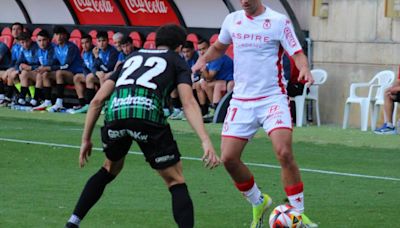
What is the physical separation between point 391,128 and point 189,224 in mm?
11659

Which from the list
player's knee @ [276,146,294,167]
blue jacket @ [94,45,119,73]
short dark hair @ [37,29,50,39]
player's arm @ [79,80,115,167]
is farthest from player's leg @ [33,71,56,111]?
player's arm @ [79,80,115,167]

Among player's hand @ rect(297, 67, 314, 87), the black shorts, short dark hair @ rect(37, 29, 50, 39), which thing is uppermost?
the black shorts

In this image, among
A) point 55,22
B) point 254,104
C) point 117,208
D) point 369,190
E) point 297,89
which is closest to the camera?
point 254,104

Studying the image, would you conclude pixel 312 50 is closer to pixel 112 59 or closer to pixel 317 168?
pixel 112 59

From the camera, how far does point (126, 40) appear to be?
23.3m

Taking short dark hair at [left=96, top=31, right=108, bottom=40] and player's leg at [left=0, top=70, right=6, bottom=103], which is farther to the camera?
player's leg at [left=0, top=70, right=6, bottom=103]

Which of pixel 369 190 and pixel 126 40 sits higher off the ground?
pixel 369 190

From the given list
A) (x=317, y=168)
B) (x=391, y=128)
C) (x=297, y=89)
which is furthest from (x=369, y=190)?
(x=297, y=89)

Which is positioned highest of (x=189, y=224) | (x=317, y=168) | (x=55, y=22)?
(x=189, y=224)

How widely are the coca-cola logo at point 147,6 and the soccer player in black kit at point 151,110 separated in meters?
16.5

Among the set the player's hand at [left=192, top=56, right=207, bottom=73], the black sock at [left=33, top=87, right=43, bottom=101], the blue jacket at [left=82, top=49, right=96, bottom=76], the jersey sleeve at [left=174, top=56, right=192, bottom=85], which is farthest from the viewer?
the black sock at [left=33, top=87, right=43, bottom=101]

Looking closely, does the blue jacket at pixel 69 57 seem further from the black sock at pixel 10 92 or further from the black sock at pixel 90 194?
the black sock at pixel 90 194

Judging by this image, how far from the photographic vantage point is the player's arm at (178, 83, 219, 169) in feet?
26.8

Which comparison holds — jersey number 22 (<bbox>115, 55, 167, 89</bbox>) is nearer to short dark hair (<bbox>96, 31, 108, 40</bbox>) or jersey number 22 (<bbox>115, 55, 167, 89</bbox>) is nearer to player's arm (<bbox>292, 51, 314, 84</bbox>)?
player's arm (<bbox>292, 51, 314, 84</bbox>)
